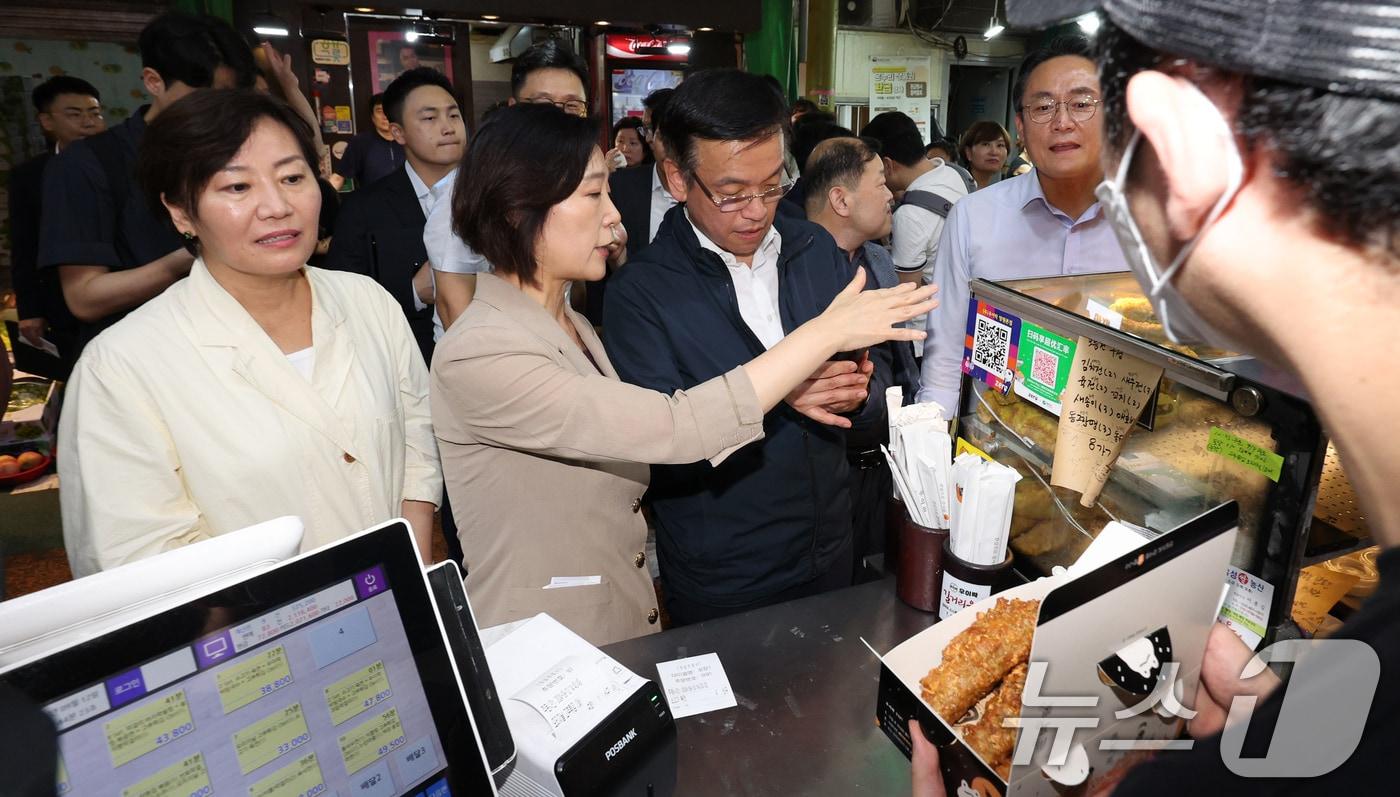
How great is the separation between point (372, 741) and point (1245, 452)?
3.93ft

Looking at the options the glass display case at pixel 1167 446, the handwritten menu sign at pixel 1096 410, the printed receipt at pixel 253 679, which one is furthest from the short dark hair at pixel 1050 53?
the printed receipt at pixel 253 679

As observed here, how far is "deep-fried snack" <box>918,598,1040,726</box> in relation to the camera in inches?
44.0

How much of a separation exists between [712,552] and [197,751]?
126 cm

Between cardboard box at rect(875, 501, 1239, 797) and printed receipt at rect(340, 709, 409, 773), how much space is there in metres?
0.66

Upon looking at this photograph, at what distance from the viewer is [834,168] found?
136 inches

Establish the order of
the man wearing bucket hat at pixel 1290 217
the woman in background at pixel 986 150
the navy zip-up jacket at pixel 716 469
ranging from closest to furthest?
the man wearing bucket hat at pixel 1290 217 → the navy zip-up jacket at pixel 716 469 → the woman in background at pixel 986 150

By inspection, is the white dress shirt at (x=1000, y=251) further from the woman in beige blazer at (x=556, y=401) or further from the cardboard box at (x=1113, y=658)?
the cardboard box at (x=1113, y=658)

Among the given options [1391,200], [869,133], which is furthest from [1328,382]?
[869,133]

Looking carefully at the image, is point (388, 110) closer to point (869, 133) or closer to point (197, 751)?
point (869, 133)

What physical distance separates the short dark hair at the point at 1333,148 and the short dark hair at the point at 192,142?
1.77m

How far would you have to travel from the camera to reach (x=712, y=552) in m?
1.89

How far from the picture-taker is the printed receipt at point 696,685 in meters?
1.30

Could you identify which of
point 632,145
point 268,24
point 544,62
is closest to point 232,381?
point 544,62

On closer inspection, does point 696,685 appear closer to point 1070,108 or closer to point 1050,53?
point 1070,108
